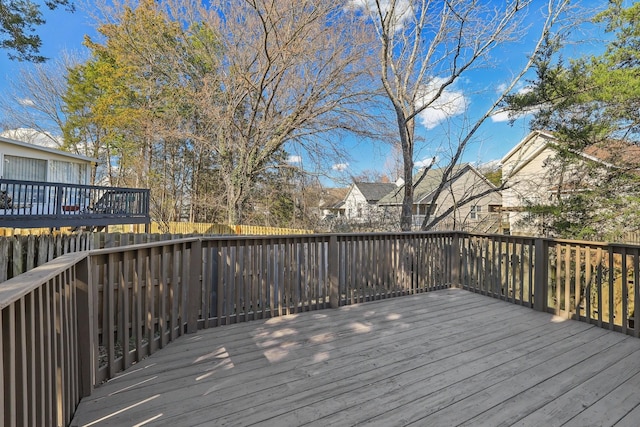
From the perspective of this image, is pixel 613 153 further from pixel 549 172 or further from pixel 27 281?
pixel 27 281

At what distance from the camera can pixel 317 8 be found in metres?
7.52

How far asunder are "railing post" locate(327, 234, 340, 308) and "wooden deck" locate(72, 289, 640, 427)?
515 mm

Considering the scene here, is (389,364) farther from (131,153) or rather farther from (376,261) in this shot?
(131,153)

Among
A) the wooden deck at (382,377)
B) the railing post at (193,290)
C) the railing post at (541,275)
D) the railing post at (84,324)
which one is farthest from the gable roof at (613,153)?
the railing post at (84,324)

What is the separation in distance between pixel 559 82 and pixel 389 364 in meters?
6.82

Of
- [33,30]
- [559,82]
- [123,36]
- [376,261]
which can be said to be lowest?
[376,261]

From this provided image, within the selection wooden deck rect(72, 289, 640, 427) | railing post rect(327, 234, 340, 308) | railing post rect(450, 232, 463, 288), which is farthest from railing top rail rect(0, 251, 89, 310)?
railing post rect(450, 232, 463, 288)

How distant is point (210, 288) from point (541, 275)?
12.5 ft

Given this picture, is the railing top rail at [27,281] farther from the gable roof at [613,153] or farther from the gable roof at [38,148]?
the gable roof at [38,148]

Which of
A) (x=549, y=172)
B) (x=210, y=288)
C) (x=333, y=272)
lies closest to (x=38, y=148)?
(x=210, y=288)

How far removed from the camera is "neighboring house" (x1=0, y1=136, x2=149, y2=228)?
780cm

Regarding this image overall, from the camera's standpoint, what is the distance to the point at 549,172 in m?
6.93

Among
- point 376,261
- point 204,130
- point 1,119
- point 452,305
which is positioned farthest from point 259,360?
point 1,119

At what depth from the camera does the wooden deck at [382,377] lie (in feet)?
5.74
